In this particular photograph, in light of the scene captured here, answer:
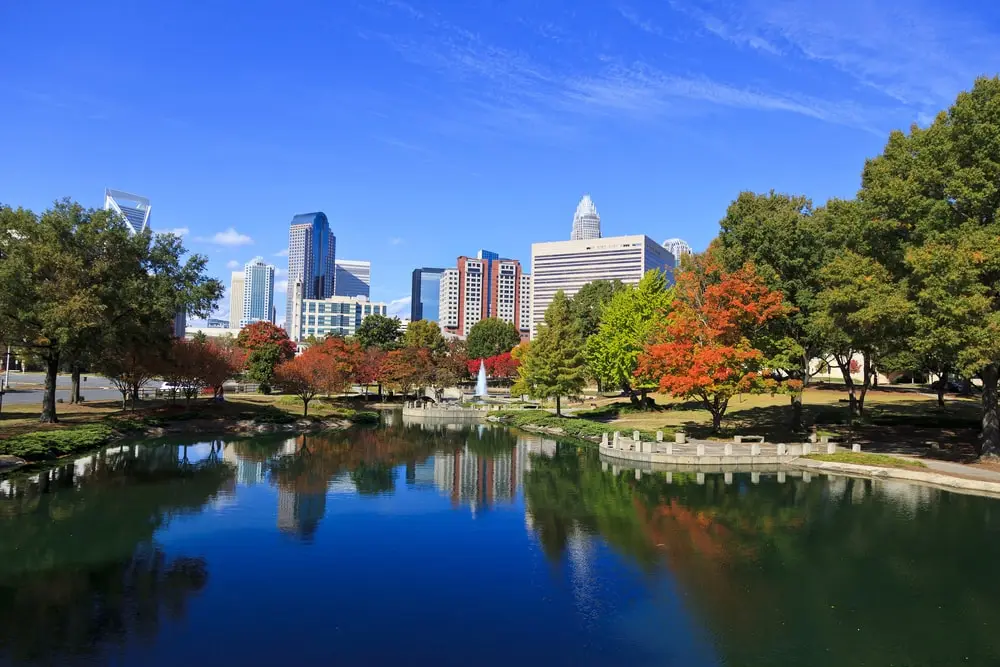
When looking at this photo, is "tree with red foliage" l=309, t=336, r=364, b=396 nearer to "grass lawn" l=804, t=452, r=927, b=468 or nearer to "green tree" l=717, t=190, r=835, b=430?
"green tree" l=717, t=190, r=835, b=430

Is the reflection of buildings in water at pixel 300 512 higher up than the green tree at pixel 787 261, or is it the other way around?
the green tree at pixel 787 261

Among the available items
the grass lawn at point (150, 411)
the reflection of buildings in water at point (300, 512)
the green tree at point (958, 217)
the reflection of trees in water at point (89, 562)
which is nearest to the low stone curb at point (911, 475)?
the green tree at point (958, 217)

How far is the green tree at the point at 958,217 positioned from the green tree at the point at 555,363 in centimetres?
3033

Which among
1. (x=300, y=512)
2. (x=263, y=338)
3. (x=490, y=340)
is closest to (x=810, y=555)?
(x=300, y=512)

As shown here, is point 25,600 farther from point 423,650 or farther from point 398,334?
point 398,334

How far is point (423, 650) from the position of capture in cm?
1399

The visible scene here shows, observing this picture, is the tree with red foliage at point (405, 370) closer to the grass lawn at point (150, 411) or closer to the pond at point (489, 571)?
the grass lawn at point (150, 411)

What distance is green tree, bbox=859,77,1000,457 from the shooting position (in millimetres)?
29844

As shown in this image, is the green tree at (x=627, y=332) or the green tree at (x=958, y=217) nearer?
the green tree at (x=958, y=217)

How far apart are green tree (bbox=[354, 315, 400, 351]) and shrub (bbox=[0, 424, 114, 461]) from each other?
2379 inches

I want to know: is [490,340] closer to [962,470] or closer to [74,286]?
[74,286]

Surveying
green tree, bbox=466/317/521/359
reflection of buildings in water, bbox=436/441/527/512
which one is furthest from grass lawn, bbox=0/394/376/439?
green tree, bbox=466/317/521/359

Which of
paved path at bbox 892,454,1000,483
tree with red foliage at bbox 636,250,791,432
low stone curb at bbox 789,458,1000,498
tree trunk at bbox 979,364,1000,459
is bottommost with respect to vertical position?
low stone curb at bbox 789,458,1000,498

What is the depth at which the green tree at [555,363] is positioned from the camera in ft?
202
